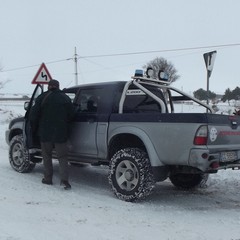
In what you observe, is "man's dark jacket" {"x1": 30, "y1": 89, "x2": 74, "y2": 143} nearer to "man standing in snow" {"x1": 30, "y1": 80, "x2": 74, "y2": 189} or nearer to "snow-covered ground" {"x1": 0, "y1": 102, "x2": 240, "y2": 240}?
"man standing in snow" {"x1": 30, "y1": 80, "x2": 74, "y2": 189}

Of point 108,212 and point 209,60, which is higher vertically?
point 209,60

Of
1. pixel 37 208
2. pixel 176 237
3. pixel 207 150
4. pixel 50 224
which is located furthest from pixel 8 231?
pixel 207 150

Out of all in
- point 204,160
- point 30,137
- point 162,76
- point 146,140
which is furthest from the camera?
point 30,137

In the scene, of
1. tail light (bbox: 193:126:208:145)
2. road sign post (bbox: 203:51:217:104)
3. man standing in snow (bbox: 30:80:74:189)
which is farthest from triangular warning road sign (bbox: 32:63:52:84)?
tail light (bbox: 193:126:208:145)

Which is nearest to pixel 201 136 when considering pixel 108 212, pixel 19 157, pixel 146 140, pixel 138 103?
pixel 146 140

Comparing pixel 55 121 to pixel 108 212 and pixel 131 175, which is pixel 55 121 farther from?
Result: pixel 108 212

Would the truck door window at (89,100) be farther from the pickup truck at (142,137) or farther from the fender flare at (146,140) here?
the fender flare at (146,140)

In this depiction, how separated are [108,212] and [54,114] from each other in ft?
6.99

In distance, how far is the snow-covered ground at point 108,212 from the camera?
4758 millimetres

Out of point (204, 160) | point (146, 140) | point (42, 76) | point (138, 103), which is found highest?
point (42, 76)

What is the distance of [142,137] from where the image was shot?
621 cm

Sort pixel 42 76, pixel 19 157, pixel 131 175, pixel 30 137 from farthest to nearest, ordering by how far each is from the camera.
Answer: pixel 42 76 → pixel 19 157 → pixel 30 137 → pixel 131 175

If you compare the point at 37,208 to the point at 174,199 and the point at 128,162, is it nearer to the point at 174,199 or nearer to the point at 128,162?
the point at 128,162

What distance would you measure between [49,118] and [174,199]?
8.05 feet
